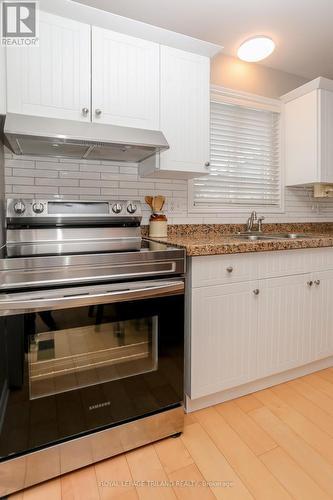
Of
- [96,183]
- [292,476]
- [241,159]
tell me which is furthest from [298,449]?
[241,159]

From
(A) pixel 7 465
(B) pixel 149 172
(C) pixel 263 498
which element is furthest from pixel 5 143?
(C) pixel 263 498

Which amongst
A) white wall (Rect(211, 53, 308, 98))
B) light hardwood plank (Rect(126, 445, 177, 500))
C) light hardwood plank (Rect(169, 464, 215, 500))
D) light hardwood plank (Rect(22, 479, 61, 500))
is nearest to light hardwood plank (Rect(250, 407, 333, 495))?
light hardwood plank (Rect(169, 464, 215, 500))

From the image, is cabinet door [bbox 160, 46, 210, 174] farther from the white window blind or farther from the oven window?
the oven window

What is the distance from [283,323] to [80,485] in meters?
1.38

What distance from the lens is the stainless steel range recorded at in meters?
1.14

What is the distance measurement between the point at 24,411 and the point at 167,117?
1.69 metres

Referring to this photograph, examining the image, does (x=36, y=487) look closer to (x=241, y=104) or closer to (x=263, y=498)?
(x=263, y=498)

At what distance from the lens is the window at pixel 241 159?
7.89 ft

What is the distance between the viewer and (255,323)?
69.2 inches

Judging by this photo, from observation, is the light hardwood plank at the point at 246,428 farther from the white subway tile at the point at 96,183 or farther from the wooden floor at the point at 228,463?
the white subway tile at the point at 96,183

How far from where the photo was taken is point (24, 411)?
1.15 meters

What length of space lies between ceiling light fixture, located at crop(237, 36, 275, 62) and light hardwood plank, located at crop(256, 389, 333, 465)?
241 centimetres

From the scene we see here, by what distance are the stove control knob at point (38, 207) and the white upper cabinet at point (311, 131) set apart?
214cm

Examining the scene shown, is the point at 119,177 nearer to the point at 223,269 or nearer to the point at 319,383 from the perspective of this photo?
the point at 223,269
